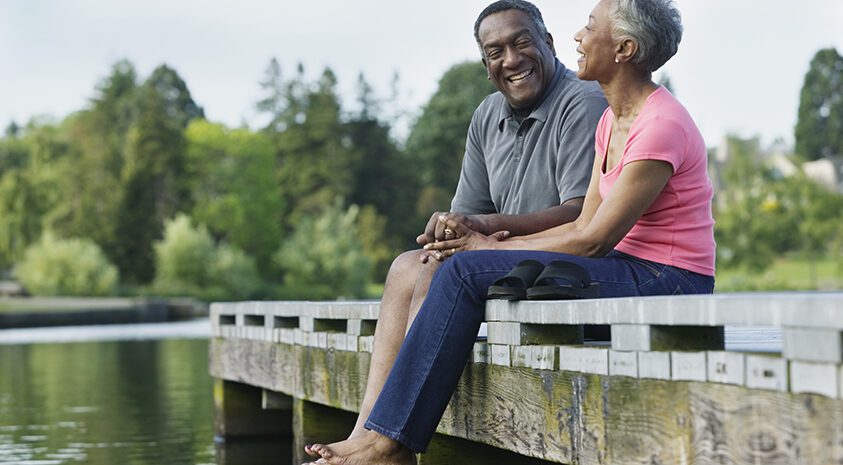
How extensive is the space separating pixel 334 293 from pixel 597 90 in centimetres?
5783

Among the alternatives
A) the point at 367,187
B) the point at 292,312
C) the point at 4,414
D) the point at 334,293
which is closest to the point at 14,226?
the point at 334,293

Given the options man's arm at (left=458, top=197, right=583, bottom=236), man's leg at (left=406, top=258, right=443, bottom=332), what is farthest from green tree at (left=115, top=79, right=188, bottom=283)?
man's leg at (left=406, top=258, right=443, bottom=332)

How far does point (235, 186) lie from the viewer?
77.7m

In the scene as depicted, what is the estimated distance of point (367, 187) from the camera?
78.3m

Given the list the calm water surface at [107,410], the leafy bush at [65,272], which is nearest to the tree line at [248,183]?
the leafy bush at [65,272]

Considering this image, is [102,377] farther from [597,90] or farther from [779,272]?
[779,272]

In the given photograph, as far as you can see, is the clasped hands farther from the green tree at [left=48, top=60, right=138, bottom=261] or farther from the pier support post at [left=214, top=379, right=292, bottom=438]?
the green tree at [left=48, top=60, right=138, bottom=261]

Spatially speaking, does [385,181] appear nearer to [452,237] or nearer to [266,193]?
[266,193]

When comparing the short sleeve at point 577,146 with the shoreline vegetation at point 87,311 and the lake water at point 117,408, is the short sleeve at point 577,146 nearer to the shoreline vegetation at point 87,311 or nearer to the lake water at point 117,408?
the lake water at point 117,408

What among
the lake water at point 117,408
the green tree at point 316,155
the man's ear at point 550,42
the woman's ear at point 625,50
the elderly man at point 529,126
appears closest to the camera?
the woman's ear at point 625,50

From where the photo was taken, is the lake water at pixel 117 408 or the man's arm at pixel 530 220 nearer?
the man's arm at pixel 530 220

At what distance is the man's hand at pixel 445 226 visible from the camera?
16.1 feet

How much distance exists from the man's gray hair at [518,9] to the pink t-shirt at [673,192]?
3.68 ft

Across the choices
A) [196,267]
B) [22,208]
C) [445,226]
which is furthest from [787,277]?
[445,226]
